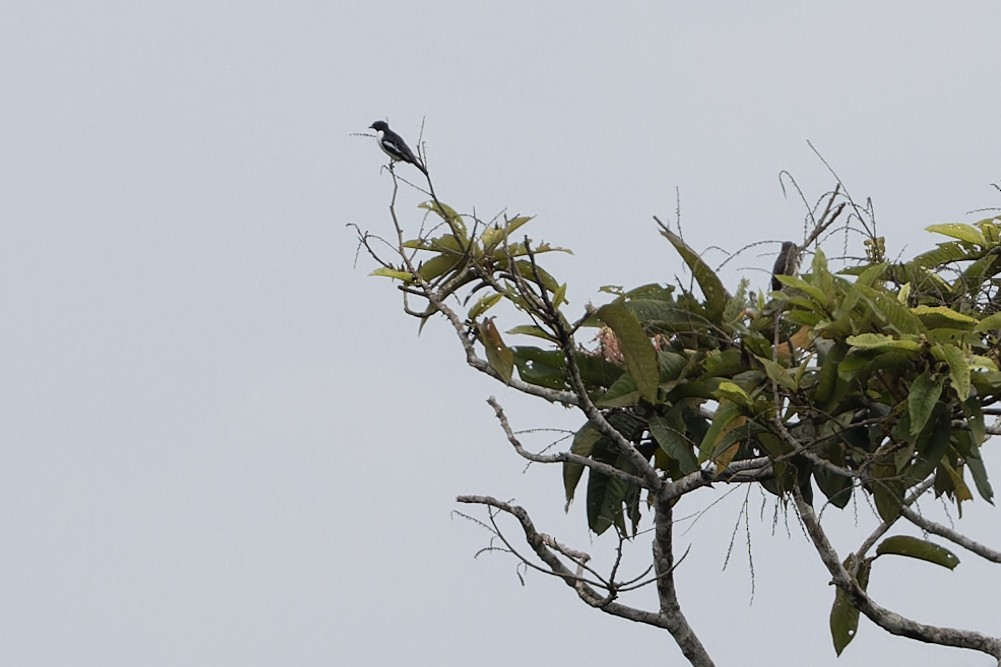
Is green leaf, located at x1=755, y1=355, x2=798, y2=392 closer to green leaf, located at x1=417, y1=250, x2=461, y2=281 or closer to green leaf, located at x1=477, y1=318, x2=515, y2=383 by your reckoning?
green leaf, located at x1=477, y1=318, x2=515, y2=383

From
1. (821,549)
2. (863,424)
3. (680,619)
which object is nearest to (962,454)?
(863,424)

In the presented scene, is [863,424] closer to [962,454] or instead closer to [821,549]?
[962,454]

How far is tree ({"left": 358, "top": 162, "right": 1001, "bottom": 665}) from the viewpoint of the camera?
6176 mm

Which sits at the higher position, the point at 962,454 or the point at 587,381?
the point at 587,381

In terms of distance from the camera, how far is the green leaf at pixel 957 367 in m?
5.74

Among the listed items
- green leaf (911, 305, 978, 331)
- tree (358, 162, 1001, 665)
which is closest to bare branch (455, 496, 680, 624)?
tree (358, 162, 1001, 665)

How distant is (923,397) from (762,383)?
0.76m

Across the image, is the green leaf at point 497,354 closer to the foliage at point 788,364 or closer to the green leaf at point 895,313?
the foliage at point 788,364

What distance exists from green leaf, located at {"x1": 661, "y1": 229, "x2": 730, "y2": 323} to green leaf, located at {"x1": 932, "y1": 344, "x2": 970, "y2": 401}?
1.18 meters

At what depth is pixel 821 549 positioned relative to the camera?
726 cm

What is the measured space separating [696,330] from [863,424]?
1.00m

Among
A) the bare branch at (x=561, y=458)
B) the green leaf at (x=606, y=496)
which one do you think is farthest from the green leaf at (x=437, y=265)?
the green leaf at (x=606, y=496)

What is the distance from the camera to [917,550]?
7.34 meters

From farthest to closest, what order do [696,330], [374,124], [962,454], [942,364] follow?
[374,124]
[696,330]
[962,454]
[942,364]
